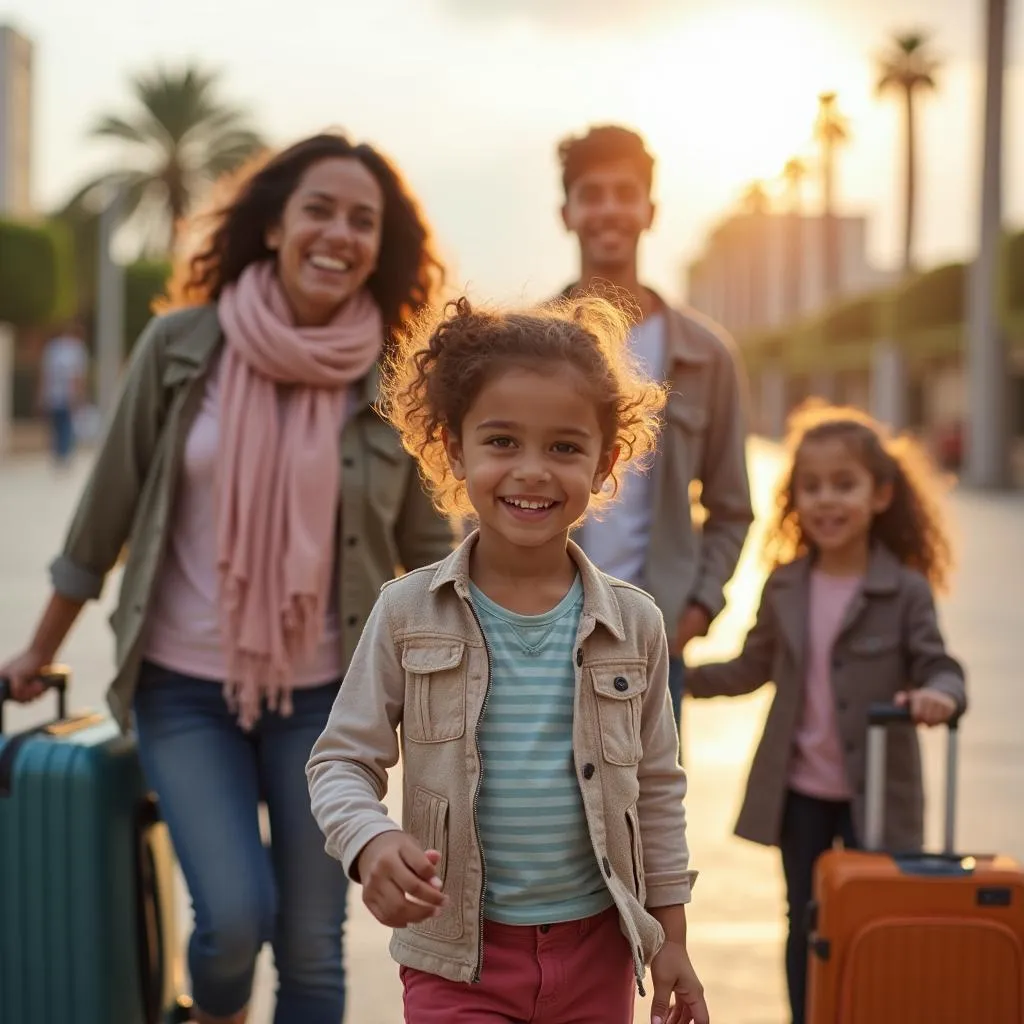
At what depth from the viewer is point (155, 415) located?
3182mm

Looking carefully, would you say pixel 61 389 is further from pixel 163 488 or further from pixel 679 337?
pixel 163 488

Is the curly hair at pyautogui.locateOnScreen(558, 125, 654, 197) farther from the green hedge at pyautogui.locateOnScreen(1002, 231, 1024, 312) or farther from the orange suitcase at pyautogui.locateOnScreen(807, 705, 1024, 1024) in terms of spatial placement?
the green hedge at pyautogui.locateOnScreen(1002, 231, 1024, 312)

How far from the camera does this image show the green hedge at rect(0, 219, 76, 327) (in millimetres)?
30828

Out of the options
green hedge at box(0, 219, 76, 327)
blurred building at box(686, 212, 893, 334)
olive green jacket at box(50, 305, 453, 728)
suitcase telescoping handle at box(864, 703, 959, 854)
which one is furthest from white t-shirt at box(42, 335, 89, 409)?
blurred building at box(686, 212, 893, 334)

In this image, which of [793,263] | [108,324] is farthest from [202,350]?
[793,263]

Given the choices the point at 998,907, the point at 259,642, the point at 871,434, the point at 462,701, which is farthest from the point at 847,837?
the point at 462,701

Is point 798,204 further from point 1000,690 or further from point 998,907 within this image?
point 998,907

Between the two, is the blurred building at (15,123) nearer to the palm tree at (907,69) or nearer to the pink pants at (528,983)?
the palm tree at (907,69)

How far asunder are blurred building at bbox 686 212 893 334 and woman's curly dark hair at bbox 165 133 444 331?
6119 centimetres

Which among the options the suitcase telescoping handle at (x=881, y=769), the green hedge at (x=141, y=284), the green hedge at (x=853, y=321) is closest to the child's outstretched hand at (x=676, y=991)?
the suitcase telescoping handle at (x=881, y=769)

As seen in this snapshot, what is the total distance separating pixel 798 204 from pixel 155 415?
7599 centimetres

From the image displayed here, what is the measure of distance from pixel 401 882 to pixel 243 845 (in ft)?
3.57

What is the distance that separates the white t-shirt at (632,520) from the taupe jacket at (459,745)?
3.86ft

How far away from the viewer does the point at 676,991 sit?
2.24m
